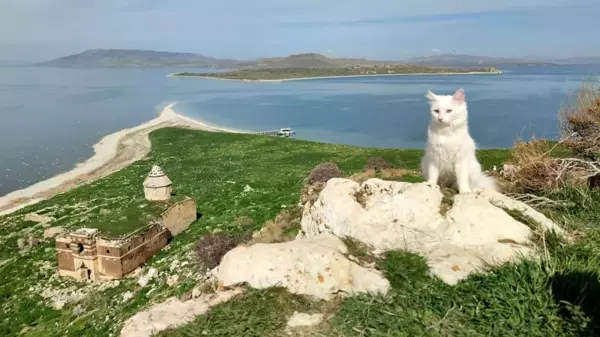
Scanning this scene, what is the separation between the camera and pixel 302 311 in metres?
5.53

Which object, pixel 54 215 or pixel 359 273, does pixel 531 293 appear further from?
pixel 54 215

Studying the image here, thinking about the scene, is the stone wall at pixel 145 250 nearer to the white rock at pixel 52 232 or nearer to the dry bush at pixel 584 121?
the white rock at pixel 52 232

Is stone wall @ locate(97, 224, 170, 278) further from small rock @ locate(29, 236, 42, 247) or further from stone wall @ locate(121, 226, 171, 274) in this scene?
small rock @ locate(29, 236, 42, 247)

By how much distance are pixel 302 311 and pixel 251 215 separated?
62.9 ft

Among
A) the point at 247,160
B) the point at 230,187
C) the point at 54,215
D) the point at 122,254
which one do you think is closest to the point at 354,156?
the point at 247,160

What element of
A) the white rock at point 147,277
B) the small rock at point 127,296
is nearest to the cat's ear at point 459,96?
the small rock at point 127,296

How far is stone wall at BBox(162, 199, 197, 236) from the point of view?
23025mm

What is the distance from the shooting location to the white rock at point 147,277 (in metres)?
17.9

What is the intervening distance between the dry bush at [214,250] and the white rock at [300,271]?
9.68 metres

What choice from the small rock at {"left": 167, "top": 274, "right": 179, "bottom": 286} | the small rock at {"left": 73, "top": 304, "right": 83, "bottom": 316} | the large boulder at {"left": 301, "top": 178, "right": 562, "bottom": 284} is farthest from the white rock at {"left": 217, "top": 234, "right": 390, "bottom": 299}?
the small rock at {"left": 73, "top": 304, "right": 83, "bottom": 316}

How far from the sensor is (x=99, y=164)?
53844mm

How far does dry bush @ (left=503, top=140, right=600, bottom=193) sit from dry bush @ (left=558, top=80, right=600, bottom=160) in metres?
1.52

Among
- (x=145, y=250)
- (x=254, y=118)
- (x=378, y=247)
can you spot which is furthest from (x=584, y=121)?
(x=254, y=118)

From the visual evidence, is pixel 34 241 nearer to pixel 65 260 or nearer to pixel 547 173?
pixel 65 260
